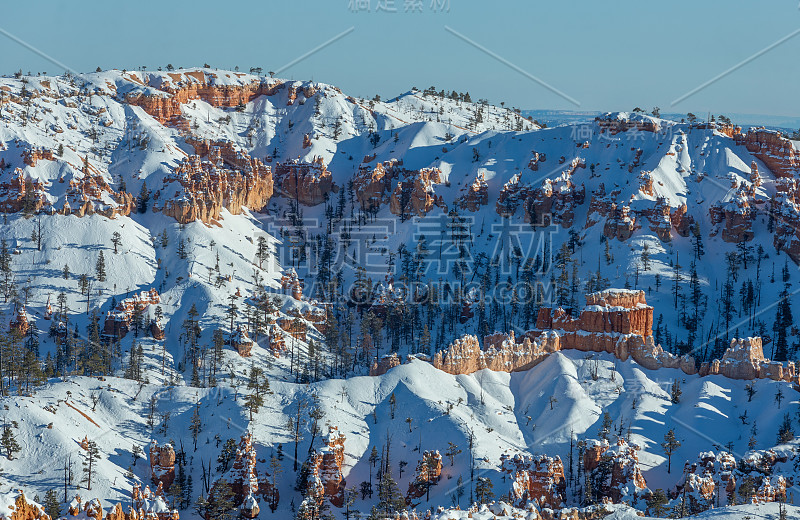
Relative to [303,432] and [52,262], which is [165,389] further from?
[52,262]

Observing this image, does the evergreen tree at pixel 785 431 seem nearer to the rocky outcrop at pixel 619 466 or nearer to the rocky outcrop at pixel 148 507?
the rocky outcrop at pixel 619 466

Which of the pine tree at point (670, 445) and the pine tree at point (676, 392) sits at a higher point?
the pine tree at point (676, 392)

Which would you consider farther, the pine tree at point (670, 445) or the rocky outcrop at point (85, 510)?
the pine tree at point (670, 445)

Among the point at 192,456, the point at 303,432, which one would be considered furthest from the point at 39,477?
the point at 303,432

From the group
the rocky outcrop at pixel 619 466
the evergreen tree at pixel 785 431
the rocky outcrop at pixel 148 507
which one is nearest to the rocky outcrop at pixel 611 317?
the evergreen tree at pixel 785 431

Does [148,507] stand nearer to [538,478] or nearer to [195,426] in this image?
[195,426]

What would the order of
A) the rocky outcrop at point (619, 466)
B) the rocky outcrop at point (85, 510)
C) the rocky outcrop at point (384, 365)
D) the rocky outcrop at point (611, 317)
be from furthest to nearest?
1. the rocky outcrop at point (611, 317)
2. the rocky outcrop at point (384, 365)
3. the rocky outcrop at point (619, 466)
4. the rocky outcrop at point (85, 510)

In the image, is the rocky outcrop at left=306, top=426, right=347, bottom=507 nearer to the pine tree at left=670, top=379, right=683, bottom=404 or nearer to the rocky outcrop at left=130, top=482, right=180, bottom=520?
the rocky outcrop at left=130, top=482, right=180, bottom=520
